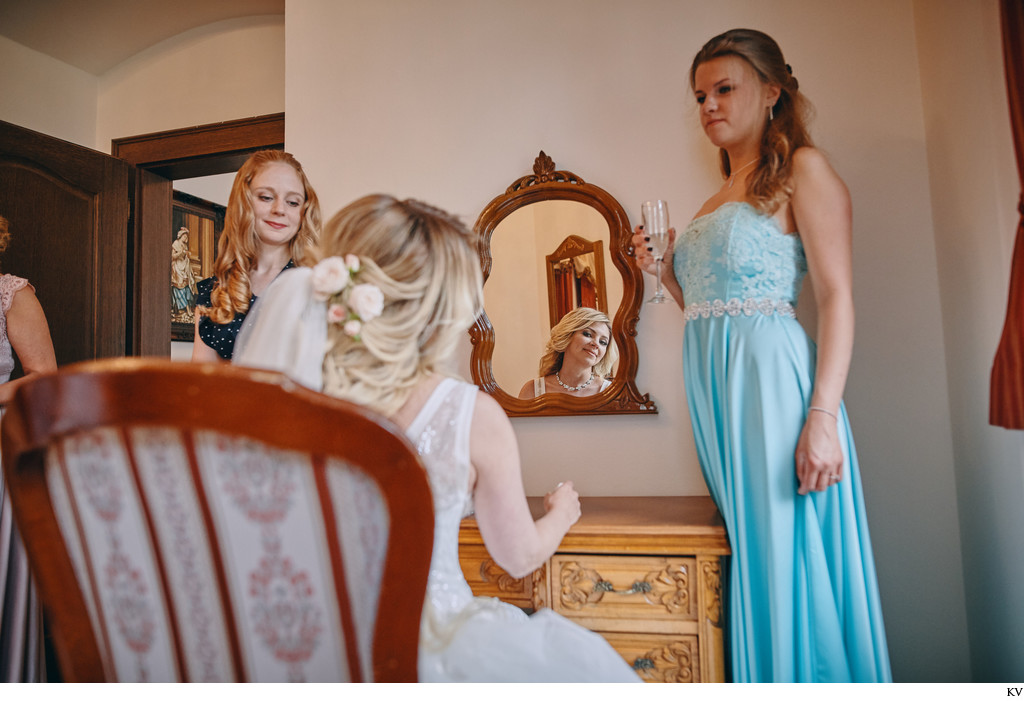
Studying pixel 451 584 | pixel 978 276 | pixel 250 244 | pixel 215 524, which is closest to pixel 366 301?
pixel 215 524

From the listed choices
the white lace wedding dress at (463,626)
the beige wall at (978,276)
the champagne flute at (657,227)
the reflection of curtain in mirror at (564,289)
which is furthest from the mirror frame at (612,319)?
the white lace wedding dress at (463,626)

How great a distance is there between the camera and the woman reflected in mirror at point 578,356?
7.14ft

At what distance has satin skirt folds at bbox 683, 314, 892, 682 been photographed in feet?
4.67

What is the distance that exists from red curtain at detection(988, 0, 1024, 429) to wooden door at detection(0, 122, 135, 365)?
3.49 m

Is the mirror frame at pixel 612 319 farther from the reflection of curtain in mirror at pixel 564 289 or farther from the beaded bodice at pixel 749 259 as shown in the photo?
the beaded bodice at pixel 749 259

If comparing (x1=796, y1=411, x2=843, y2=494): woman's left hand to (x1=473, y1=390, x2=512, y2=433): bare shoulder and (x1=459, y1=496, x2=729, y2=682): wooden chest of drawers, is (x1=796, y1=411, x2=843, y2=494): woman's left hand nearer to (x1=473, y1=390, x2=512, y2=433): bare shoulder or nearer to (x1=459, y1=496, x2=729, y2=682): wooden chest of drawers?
(x1=459, y1=496, x2=729, y2=682): wooden chest of drawers

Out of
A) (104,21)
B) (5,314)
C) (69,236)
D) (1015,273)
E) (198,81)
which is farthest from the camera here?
(198,81)

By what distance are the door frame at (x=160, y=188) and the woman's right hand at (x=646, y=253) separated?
2.17 metres

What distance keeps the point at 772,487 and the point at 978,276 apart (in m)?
0.81

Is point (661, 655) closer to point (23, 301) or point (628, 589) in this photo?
point (628, 589)

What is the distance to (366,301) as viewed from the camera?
3.40ft

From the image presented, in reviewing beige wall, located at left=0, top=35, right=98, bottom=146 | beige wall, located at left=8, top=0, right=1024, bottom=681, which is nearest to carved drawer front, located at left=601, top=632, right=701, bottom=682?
beige wall, located at left=8, top=0, right=1024, bottom=681

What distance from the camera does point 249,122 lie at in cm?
320

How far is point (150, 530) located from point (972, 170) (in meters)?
2.00
